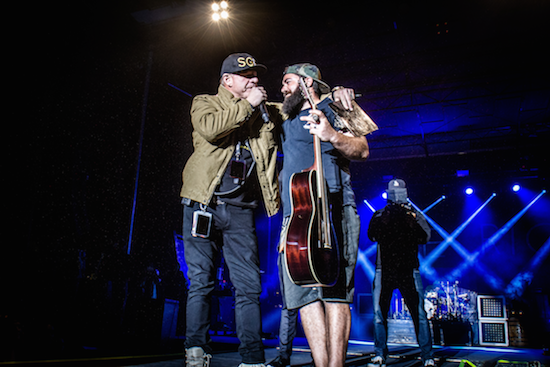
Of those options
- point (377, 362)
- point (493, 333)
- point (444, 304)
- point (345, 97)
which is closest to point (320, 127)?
point (345, 97)

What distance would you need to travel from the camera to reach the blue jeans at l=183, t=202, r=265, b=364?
2.13 m

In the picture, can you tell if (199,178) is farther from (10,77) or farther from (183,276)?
(183,276)

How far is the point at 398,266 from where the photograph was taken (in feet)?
13.4

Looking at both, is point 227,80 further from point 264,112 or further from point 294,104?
point 294,104

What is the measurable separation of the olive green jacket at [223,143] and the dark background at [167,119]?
8.12ft

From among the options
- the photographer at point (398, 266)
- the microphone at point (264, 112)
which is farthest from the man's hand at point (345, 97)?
the photographer at point (398, 266)

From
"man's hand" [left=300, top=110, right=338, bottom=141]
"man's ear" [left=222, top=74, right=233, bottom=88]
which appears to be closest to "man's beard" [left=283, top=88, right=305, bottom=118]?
"man's hand" [left=300, top=110, right=338, bottom=141]

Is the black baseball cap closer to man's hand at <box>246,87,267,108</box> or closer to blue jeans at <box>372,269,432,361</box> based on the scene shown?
man's hand at <box>246,87,267,108</box>

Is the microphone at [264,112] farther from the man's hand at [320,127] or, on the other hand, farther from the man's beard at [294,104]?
the man's hand at [320,127]

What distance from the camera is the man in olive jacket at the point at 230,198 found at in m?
2.15

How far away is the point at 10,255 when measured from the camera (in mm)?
4035

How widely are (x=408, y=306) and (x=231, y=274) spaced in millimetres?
2439

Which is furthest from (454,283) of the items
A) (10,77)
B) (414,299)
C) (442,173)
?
(10,77)

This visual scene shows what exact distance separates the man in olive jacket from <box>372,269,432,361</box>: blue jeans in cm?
212
